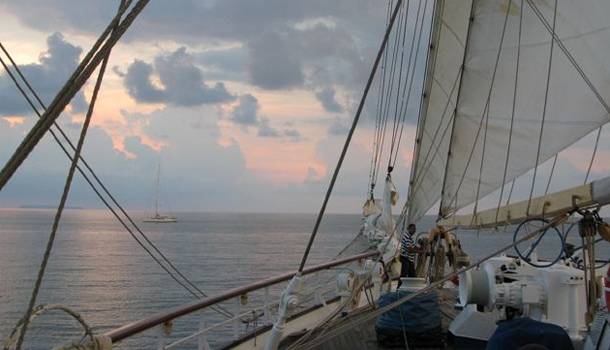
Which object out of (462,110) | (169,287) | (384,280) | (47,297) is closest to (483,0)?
(462,110)

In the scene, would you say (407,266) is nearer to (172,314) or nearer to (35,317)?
(172,314)

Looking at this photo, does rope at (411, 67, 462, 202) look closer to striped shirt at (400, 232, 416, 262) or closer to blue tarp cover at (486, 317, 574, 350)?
striped shirt at (400, 232, 416, 262)

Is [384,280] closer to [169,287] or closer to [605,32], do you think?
[605,32]

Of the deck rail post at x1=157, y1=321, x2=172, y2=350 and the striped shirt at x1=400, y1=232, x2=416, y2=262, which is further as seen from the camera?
the striped shirt at x1=400, y1=232, x2=416, y2=262

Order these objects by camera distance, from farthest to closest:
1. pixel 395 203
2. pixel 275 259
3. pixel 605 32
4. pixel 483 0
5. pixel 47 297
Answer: pixel 275 259 → pixel 47 297 → pixel 395 203 → pixel 483 0 → pixel 605 32

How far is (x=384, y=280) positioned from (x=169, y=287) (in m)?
31.5

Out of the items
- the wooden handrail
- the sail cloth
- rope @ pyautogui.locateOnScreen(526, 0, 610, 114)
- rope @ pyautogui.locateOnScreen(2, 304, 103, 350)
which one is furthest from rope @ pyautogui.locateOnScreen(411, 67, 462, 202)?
rope @ pyautogui.locateOnScreen(2, 304, 103, 350)

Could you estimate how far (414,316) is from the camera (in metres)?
6.77

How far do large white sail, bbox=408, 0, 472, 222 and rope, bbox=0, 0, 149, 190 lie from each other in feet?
23.9

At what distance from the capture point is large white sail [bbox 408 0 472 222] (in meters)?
10.2

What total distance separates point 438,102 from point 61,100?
864 centimetres

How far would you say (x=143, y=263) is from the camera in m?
60.4

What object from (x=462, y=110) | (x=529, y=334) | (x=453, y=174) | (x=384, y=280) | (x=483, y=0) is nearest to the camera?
(x=529, y=334)

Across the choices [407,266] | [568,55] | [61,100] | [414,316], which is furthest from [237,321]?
[407,266]
